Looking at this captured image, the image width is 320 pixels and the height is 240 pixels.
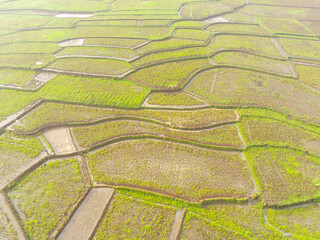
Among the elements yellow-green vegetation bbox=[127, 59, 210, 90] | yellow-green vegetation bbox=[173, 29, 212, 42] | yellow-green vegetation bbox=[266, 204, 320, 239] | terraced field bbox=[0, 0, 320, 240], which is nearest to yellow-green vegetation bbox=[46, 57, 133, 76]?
terraced field bbox=[0, 0, 320, 240]

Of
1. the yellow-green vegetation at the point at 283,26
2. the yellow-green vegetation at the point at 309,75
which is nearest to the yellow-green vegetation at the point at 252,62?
the yellow-green vegetation at the point at 309,75

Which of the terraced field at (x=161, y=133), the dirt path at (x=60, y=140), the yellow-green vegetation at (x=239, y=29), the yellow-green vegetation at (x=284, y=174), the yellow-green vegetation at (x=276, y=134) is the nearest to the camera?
the terraced field at (x=161, y=133)

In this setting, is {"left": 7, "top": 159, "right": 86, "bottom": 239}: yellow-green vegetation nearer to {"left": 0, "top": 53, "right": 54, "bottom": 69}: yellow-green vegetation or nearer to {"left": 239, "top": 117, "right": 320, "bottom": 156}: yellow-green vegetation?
{"left": 239, "top": 117, "right": 320, "bottom": 156}: yellow-green vegetation

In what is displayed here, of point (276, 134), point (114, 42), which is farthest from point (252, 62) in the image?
point (114, 42)

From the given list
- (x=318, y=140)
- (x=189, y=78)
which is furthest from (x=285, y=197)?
(x=189, y=78)

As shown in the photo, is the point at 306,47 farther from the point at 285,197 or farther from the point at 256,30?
the point at 285,197

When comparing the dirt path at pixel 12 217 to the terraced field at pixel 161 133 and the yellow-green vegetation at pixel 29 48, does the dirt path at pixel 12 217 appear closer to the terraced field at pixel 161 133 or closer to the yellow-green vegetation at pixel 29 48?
the terraced field at pixel 161 133

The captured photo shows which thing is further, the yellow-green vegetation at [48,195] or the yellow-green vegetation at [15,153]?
the yellow-green vegetation at [15,153]

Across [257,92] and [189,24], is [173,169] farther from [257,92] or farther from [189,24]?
[189,24]
